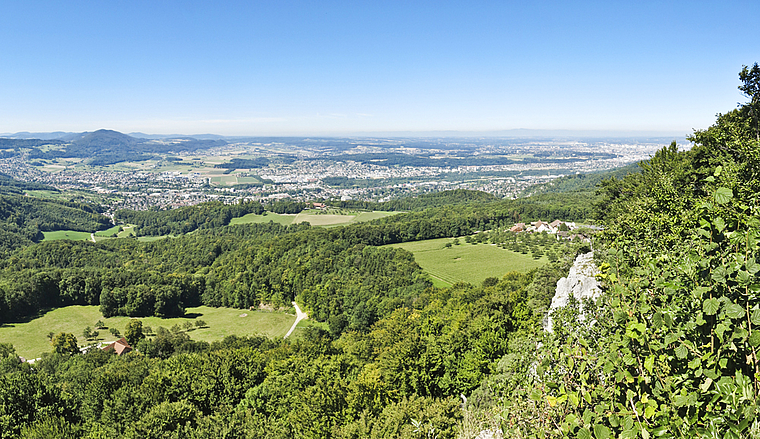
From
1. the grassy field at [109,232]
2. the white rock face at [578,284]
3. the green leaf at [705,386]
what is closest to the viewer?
the green leaf at [705,386]

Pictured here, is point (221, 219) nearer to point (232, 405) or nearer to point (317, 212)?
point (317, 212)

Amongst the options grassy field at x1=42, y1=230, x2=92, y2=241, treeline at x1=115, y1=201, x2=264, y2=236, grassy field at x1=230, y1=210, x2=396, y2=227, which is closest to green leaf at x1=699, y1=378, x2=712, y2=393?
grassy field at x1=230, y1=210, x2=396, y2=227

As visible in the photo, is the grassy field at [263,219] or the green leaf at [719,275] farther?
the grassy field at [263,219]

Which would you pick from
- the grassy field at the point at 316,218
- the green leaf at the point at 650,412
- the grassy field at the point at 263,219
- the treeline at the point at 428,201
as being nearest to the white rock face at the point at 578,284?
the green leaf at the point at 650,412

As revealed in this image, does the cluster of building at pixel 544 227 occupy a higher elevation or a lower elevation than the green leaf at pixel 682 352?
lower

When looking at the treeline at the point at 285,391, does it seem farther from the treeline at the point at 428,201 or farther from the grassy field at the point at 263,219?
the treeline at the point at 428,201

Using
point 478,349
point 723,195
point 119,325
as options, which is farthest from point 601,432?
point 119,325
